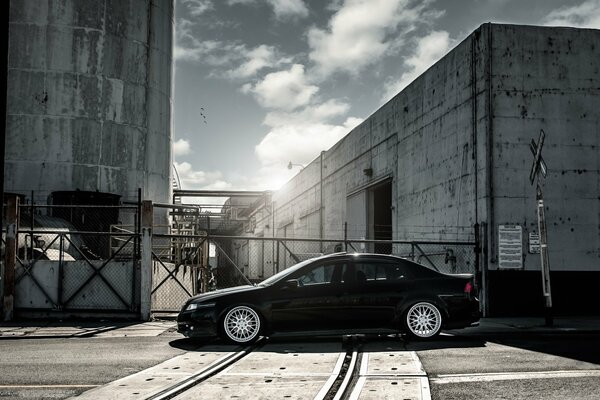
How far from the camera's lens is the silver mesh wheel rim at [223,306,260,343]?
1034 cm

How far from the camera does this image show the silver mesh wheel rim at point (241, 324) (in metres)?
10.3

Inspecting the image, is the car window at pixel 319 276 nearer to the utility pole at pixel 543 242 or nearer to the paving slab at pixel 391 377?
the paving slab at pixel 391 377

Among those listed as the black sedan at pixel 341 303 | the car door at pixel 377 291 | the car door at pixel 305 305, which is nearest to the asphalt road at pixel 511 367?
the black sedan at pixel 341 303

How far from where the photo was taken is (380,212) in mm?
27594

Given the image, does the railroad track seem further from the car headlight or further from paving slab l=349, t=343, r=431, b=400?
the car headlight

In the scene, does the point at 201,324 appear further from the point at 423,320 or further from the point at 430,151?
the point at 430,151

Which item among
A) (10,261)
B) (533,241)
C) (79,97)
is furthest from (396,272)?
(79,97)

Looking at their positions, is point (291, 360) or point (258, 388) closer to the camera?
point (258, 388)

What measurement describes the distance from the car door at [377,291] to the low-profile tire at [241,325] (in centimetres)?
163

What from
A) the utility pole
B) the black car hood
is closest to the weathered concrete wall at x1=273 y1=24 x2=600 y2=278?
the utility pole

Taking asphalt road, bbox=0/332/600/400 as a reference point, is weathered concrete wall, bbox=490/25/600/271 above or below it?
above

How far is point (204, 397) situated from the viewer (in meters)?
6.00

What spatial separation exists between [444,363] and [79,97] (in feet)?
Answer: 80.2

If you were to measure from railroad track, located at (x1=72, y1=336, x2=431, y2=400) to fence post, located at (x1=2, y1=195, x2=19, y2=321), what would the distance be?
7.77m
